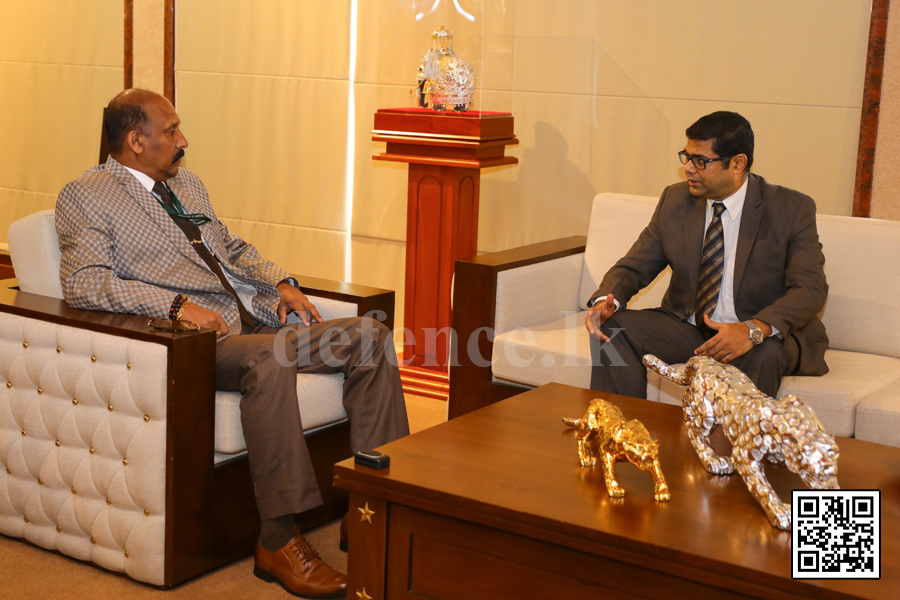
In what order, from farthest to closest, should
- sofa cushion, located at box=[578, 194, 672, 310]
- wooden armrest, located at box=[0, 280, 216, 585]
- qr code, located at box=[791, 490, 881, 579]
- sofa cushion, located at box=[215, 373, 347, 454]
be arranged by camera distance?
sofa cushion, located at box=[578, 194, 672, 310] → sofa cushion, located at box=[215, 373, 347, 454] → wooden armrest, located at box=[0, 280, 216, 585] → qr code, located at box=[791, 490, 881, 579]

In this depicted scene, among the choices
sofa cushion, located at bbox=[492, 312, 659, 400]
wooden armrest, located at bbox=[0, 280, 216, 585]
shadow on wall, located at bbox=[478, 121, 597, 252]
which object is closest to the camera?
wooden armrest, located at bbox=[0, 280, 216, 585]

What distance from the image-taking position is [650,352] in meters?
2.79

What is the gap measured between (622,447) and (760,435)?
24 centimetres

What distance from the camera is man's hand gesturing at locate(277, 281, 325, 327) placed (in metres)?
2.72

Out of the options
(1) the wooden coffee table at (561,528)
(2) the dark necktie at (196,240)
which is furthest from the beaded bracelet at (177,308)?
(1) the wooden coffee table at (561,528)

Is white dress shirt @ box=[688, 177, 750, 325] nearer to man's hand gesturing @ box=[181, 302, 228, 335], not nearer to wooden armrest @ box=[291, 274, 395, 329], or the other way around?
wooden armrest @ box=[291, 274, 395, 329]

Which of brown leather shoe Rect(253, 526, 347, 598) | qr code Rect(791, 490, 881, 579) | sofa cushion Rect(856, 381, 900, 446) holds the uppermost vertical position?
qr code Rect(791, 490, 881, 579)

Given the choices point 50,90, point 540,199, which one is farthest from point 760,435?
point 50,90

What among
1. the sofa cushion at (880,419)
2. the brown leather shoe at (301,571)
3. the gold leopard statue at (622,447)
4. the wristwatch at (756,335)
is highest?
the wristwatch at (756,335)

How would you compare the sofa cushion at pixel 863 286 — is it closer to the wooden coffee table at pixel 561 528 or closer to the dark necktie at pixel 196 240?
the wooden coffee table at pixel 561 528

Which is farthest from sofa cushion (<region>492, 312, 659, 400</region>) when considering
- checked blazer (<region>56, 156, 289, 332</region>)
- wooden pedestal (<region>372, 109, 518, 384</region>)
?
wooden pedestal (<region>372, 109, 518, 384</region>)

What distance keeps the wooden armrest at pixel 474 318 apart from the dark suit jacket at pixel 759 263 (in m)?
0.34

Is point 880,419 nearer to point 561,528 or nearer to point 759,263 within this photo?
point 759,263

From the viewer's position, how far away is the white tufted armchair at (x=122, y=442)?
2.17 meters
